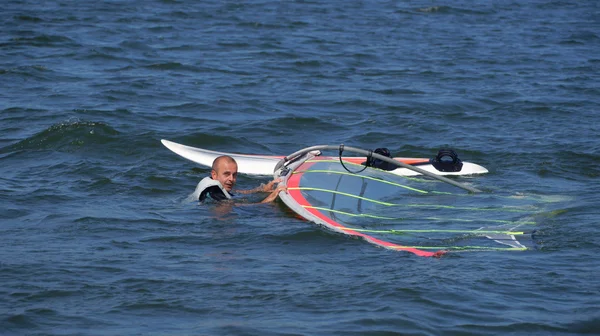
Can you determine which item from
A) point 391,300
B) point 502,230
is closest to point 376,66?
point 502,230

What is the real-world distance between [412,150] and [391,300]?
546cm

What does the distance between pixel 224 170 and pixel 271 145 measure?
9.89ft

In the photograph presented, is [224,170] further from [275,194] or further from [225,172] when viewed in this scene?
[275,194]

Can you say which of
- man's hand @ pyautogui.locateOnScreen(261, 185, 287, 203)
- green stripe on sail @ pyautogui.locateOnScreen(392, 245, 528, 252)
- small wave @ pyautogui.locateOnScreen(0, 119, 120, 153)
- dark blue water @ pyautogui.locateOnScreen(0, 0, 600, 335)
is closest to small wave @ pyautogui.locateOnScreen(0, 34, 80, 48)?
dark blue water @ pyautogui.locateOnScreen(0, 0, 600, 335)

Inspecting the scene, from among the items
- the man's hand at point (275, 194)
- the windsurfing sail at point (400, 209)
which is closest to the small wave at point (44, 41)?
the windsurfing sail at point (400, 209)

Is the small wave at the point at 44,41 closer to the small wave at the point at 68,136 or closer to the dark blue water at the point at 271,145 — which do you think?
the dark blue water at the point at 271,145

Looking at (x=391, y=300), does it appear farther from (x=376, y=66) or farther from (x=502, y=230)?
(x=376, y=66)

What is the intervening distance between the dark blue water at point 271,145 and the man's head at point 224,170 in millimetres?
Result: 367

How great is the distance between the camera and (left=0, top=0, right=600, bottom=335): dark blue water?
6.05m

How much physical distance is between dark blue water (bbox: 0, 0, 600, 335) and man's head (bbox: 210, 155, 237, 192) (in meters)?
0.37

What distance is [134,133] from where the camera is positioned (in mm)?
11719

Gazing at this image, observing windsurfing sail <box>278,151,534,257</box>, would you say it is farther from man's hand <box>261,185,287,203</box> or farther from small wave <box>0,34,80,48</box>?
small wave <box>0,34,80,48</box>

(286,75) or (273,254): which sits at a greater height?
(286,75)

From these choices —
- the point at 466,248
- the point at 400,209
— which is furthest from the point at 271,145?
the point at 466,248
